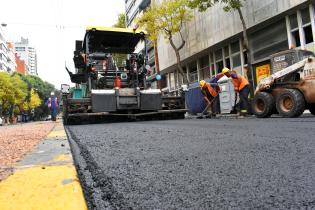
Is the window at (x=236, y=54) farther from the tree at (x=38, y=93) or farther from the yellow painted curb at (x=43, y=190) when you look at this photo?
the tree at (x=38, y=93)

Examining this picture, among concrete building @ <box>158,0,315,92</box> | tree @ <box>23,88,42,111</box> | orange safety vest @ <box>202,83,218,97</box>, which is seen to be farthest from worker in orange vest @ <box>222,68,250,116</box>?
tree @ <box>23,88,42,111</box>

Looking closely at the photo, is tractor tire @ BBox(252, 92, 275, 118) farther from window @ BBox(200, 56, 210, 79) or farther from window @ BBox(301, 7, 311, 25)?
window @ BBox(200, 56, 210, 79)

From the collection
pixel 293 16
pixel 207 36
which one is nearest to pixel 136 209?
pixel 293 16

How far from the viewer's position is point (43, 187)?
72.8 inches

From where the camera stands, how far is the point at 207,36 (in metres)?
21.4

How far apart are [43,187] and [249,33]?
1739cm

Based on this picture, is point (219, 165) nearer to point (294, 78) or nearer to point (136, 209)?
point (136, 209)

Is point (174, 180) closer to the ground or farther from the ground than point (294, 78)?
closer to the ground

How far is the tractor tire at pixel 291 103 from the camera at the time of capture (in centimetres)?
887

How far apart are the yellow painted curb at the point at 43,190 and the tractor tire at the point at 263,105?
8.45m

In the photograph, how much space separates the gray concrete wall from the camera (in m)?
15.0

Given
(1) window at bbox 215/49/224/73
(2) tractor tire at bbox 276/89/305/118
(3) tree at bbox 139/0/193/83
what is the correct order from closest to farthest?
(2) tractor tire at bbox 276/89/305/118
(3) tree at bbox 139/0/193/83
(1) window at bbox 215/49/224/73

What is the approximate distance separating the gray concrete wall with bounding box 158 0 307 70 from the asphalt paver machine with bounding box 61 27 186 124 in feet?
20.3

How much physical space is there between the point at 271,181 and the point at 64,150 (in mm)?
2076
